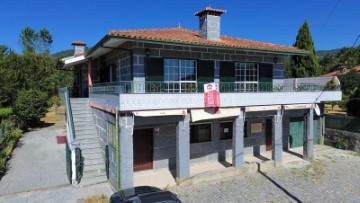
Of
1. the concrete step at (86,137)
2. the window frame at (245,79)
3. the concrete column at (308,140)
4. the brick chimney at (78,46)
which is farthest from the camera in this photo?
the brick chimney at (78,46)

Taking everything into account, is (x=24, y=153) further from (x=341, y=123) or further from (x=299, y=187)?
(x=341, y=123)

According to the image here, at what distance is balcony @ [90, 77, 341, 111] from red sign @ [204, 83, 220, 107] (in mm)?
225

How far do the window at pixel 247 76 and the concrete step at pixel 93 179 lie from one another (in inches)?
337

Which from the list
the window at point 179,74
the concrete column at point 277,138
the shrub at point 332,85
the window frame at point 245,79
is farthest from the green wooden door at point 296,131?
the window at point 179,74

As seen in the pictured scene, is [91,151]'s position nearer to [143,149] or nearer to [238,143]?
[143,149]

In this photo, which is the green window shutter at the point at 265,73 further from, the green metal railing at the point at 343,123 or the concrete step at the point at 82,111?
the concrete step at the point at 82,111

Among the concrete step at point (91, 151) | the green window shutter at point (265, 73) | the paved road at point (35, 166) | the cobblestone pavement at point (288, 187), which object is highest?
the green window shutter at point (265, 73)

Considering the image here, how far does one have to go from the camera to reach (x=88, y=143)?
14008 millimetres

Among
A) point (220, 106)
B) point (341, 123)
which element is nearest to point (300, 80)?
point (341, 123)

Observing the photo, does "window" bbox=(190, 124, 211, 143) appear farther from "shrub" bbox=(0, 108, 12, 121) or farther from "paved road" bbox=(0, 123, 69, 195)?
"shrub" bbox=(0, 108, 12, 121)

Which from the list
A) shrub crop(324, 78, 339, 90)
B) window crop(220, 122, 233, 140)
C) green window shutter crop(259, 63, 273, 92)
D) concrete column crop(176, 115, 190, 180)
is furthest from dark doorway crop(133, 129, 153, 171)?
shrub crop(324, 78, 339, 90)

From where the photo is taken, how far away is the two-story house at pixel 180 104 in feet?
36.6

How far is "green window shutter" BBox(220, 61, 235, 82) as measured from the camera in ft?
48.7

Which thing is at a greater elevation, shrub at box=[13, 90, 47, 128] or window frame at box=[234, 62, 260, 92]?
window frame at box=[234, 62, 260, 92]
